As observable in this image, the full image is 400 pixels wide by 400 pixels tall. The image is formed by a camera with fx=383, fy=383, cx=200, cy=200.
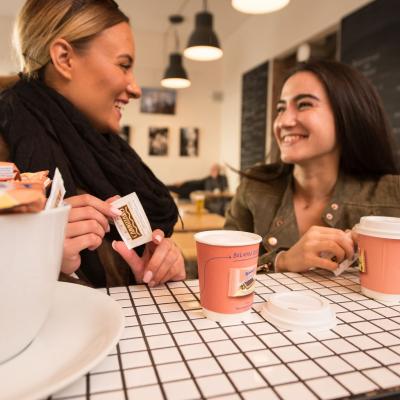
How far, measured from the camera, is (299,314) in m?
0.55

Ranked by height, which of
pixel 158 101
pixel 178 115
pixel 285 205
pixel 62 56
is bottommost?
pixel 285 205

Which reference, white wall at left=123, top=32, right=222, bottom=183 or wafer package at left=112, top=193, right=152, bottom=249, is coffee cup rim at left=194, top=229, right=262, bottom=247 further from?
white wall at left=123, top=32, right=222, bottom=183

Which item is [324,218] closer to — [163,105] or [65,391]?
[65,391]

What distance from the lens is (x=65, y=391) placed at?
1.30 feet

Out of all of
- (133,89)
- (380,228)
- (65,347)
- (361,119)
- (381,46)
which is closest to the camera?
(65,347)

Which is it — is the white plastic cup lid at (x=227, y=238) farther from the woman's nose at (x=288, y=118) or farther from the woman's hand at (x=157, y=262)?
the woman's nose at (x=288, y=118)

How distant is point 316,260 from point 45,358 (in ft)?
1.99

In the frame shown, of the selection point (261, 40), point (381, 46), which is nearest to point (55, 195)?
point (381, 46)

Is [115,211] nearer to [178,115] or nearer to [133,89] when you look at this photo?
[133,89]

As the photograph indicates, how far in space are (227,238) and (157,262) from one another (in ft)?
0.63

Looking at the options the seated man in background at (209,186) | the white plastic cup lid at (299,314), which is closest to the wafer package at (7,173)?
the white plastic cup lid at (299,314)

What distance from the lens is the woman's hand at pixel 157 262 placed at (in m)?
0.75

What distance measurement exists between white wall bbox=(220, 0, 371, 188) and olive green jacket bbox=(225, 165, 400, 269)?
2.20 m

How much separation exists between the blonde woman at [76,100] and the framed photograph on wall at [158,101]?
476cm
